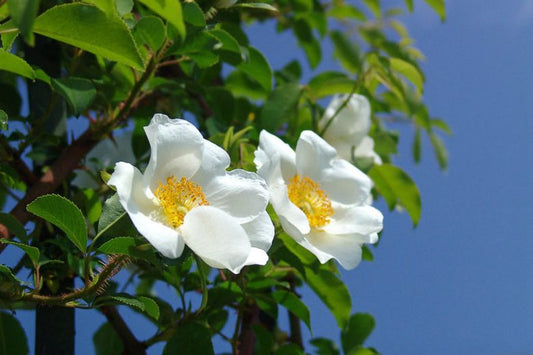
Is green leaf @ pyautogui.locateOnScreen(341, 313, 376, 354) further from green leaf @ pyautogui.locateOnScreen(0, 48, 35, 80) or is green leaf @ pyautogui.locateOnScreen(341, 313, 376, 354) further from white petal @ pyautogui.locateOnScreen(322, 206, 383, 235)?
green leaf @ pyautogui.locateOnScreen(0, 48, 35, 80)

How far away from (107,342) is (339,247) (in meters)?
0.54

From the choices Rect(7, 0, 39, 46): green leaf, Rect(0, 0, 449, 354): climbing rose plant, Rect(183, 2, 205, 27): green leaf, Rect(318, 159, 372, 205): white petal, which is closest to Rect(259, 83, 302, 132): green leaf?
Rect(0, 0, 449, 354): climbing rose plant

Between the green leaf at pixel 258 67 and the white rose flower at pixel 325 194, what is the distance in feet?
0.60

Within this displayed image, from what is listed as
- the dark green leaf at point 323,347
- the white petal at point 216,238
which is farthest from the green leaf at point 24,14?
the dark green leaf at point 323,347

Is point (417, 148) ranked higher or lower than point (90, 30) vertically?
lower

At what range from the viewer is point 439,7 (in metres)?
1.22

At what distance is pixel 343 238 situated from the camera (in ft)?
2.60

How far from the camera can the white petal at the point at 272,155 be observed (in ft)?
2.34

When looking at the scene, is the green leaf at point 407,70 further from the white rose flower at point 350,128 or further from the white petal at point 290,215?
the white petal at point 290,215

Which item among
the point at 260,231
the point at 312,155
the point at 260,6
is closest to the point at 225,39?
the point at 260,6

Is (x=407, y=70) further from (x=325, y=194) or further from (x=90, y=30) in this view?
(x=90, y=30)

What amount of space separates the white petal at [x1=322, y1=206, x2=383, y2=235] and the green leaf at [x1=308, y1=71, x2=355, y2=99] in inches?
13.8

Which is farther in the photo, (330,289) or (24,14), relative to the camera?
(330,289)

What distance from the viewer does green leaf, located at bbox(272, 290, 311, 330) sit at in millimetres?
863
